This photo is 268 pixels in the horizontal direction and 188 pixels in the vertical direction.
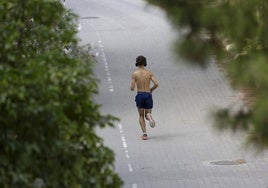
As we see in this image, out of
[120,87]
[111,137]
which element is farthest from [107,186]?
[120,87]

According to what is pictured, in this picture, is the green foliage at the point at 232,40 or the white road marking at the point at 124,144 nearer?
the green foliage at the point at 232,40

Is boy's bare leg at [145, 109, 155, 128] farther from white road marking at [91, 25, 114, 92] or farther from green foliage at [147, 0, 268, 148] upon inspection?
green foliage at [147, 0, 268, 148]

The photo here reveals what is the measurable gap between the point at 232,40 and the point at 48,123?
177 cm

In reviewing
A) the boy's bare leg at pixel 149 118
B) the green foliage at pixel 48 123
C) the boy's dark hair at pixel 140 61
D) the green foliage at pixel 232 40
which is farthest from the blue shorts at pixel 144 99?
the green foliage at pixel 232 40

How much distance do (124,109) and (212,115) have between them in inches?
738

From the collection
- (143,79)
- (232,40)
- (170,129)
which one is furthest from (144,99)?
(232,40)

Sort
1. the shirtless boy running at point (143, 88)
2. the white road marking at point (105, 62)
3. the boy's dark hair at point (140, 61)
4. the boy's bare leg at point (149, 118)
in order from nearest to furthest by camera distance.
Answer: the boy's dark hair at point (140, 61) < the shirtless boy running at point (143, 88) < the boy's bare leg at point (149, 118) < the white road marking at point (105, 62)

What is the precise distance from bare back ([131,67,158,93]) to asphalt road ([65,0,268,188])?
1284mm

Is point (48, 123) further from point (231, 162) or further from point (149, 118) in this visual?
point (149, 118)

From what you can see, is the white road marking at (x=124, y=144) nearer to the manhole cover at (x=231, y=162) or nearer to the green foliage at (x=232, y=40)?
the manhole cover at (x=231, y=162)

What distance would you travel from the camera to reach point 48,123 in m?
9.23

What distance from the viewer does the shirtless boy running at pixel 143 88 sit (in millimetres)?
23047

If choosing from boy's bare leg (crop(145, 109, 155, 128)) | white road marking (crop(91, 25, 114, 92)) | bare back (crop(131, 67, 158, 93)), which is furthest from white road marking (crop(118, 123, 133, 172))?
white road marking (crop(91, 25, 114, 92))

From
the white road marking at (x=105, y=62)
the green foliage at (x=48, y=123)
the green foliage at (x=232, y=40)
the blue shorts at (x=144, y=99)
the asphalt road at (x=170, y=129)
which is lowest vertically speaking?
the white road marking at (x=105, y=62)
